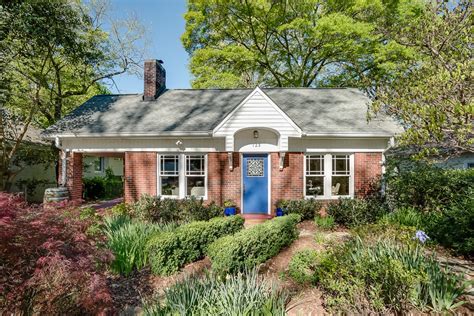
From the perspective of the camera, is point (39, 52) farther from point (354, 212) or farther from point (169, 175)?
point (354, 212)

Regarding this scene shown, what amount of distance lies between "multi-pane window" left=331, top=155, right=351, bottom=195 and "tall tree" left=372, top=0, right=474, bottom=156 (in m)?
6.42

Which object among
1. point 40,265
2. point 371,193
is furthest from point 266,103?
point 40,265

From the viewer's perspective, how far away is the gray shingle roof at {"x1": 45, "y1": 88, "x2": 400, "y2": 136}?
11.6 m

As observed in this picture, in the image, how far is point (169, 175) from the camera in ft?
38.9

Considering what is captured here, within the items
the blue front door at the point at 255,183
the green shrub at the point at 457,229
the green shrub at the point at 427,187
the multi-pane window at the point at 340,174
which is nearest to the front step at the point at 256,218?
the blue front door at the point at 255,183

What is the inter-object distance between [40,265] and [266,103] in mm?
8906

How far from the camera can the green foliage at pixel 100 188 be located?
19.4m

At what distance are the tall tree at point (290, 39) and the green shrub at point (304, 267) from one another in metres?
16.2

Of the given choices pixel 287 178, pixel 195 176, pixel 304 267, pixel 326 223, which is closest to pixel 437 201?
pixel 326 223

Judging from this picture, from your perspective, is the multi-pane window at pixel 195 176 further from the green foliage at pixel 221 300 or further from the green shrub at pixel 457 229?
the green shrub at pixel 457 229

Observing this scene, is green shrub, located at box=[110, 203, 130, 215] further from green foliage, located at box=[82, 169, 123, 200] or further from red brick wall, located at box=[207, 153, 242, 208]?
green foliage, located at box=[82, 169, 123, 200]

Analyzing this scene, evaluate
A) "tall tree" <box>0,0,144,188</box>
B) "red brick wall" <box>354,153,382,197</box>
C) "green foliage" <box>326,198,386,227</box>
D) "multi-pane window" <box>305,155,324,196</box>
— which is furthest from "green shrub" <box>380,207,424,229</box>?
"tall tree" <box>0,0,144,188</box>

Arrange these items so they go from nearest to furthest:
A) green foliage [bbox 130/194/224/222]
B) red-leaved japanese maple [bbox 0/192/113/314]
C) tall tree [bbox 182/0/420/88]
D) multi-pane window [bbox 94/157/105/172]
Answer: red-leaved japanese maple [bbox 0/192/113/314], green foliage [bbox 130/194/224/222], tall tree [bbox 182/0/420/88], multi-pane window [bbox 94/157/105/172]

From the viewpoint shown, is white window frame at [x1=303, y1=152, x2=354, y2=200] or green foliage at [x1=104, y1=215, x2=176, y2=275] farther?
white window frame at [x1=303, y1=152, x2=354, y2=200]
